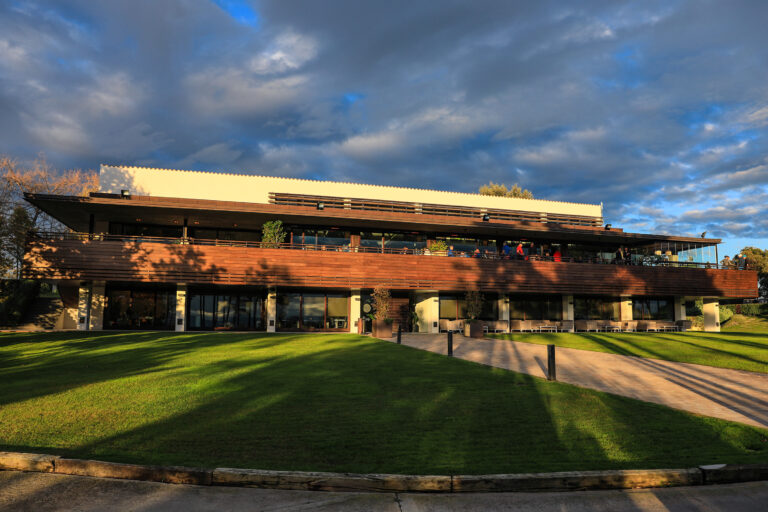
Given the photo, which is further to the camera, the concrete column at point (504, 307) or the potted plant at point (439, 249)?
the concrete column at point (504, 307)

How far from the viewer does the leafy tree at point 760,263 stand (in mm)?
53500

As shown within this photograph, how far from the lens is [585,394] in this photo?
9672mm

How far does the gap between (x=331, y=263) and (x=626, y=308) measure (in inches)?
940

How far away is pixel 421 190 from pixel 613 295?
55.1 feet

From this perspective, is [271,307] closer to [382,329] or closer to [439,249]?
[382,329]

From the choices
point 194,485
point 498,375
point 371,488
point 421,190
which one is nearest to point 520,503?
point 371,488

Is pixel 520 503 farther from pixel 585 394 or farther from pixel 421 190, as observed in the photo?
pixel 421 190

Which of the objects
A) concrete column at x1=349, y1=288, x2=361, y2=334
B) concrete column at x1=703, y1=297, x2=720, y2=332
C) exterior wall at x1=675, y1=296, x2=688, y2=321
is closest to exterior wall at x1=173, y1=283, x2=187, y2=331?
concrete column at x1=349, y1=288, x2=361, y2=334

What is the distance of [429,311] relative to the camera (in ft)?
104

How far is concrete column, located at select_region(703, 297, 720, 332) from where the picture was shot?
37812mm

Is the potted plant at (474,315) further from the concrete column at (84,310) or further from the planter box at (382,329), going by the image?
the concrete column at (84,310)

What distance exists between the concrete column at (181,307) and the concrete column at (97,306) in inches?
173

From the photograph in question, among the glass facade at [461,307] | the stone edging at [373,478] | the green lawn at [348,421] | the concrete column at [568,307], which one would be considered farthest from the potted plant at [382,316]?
the stone edging at [373,478]

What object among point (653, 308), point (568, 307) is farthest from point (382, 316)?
point (653, 308)
